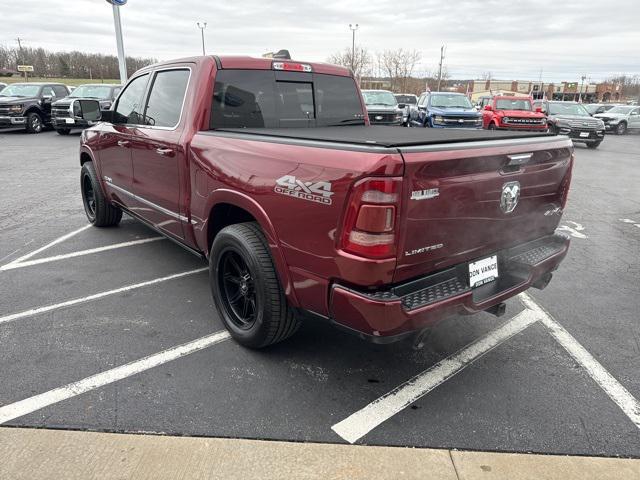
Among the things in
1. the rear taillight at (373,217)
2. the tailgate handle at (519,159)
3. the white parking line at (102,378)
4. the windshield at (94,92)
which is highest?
the windshield at (94,92)

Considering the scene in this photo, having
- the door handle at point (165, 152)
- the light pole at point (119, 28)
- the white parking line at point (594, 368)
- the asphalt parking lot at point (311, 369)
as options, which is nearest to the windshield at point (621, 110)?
the light pole at point (119, 28)

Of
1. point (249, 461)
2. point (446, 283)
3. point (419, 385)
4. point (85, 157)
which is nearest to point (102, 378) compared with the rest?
point (249, 461)

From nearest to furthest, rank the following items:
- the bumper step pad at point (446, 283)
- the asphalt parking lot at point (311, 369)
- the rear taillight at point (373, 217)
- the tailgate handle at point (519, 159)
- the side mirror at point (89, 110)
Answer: the rear taillight at point (373, 217) → the bumper step pad at point (446, 283) → the asphalt parking lot at point (311, 369) → the tailgate handle at point (519, 159) → the side mirror at point (89, 110)

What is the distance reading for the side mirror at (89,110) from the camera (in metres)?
5.23

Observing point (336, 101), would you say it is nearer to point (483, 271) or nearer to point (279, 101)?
point (279, 101)

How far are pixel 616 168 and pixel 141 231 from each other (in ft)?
41.1

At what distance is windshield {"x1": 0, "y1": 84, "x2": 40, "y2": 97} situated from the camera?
18.3 m

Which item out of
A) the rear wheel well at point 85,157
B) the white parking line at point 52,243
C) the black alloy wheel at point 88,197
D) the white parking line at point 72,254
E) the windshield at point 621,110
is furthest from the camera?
the windshield at point 621,110

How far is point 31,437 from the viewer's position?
2.36 meters

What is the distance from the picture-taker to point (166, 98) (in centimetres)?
398

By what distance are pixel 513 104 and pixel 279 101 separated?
1683 centimetres

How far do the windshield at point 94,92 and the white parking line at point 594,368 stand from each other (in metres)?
17.1

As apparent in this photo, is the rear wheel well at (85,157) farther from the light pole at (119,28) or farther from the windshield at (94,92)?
the windshield at (94,92)

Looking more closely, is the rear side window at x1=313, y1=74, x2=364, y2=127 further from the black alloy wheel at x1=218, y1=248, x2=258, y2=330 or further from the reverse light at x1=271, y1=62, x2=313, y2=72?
the black alloy wheel at x1=218, y1=248, x2=258, y2=330
